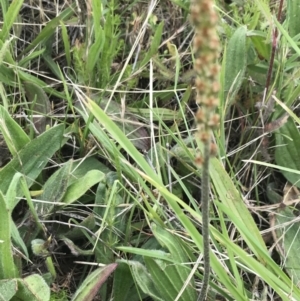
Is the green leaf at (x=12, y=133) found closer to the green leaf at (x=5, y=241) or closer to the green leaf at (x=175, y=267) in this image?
Result: the green leaf at (x=5, y=241)

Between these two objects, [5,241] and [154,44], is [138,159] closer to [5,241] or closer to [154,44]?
[5,241]

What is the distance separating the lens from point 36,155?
49.4 inches

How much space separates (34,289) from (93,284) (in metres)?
0.12

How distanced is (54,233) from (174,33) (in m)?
0.74

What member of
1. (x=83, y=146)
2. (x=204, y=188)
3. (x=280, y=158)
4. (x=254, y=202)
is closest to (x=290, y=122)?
(x=280, y=158)

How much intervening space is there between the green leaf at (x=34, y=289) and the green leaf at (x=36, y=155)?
25 cm

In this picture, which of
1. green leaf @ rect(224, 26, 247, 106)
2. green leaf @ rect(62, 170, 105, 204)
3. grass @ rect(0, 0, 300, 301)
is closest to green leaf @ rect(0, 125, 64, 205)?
grass @ rect(0, 0, 300, 301)

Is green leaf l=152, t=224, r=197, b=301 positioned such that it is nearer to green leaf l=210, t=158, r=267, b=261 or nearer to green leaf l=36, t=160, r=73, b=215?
green leaf l=210, t=158, r=267, b=261

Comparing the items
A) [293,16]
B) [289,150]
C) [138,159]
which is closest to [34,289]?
[138,159]

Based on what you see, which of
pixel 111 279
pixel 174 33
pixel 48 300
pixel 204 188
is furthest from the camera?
pixel 174 33

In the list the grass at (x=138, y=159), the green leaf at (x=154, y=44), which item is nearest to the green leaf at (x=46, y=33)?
the grass at (x=138, y=159)

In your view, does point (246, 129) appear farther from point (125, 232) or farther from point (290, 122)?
point (125, 232)

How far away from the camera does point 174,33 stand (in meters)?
1.61

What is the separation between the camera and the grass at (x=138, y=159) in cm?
110
